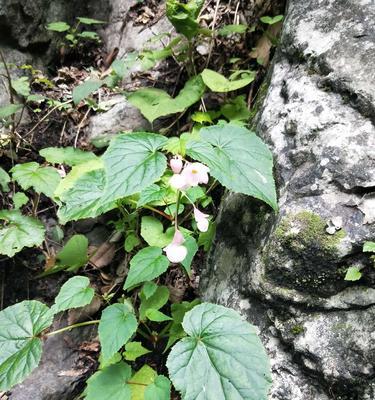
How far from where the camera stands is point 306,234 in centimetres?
139

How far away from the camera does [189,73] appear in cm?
276

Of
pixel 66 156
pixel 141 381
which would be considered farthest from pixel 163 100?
pixel 141 381

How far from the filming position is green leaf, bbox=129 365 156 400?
164 centimetres

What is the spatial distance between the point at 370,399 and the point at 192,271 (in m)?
1.06

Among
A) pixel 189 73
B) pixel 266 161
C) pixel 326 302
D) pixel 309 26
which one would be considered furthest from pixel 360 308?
pixel 189 73

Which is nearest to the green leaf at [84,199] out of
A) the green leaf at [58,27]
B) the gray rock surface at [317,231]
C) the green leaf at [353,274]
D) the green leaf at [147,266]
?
the green leaf at [147,266]

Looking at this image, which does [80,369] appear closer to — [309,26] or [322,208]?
[322,208]

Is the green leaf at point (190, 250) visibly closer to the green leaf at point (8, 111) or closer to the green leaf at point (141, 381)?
the green leaf at point (141, 381)

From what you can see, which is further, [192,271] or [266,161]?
[192,271]

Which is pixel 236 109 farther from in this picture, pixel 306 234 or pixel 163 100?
pixel 306 234

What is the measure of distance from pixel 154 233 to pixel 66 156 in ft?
2.59

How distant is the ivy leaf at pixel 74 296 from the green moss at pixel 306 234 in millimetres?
790

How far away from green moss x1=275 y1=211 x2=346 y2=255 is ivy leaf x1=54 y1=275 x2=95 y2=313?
0.79 metres

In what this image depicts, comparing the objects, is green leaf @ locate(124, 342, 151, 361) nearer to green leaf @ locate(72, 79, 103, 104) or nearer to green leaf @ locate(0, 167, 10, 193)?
green leaf @ locate(0, 167, 10, 193)
